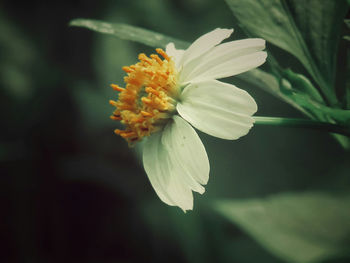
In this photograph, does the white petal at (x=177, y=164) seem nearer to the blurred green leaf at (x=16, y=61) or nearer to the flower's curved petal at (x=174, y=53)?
the flower's curved petal at (x=174, y=53)

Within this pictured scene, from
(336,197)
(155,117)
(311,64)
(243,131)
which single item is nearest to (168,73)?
(155,117)

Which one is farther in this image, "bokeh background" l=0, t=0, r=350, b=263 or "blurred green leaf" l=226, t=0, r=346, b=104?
A: "bokeh background" l=0, t=0, r=350, b=263

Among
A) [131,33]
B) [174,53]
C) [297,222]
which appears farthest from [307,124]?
[297,222]

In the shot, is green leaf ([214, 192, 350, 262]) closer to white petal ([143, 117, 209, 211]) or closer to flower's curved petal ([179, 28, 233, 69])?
white petal ([143, 117, 209, 211])

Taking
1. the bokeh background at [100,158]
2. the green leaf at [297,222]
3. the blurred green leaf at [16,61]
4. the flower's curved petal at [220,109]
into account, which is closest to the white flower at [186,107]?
the flower's curved petal at [220,109]

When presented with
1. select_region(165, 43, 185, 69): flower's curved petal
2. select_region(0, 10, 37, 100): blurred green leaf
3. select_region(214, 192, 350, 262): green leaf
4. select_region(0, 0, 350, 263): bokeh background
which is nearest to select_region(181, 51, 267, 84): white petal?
select_region(165, 43, 185, 69): flower's curved petal

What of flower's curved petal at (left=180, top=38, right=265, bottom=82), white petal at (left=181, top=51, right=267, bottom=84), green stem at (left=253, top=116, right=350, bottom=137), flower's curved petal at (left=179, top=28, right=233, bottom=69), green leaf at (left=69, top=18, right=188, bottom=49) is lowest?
green stem at (left=253, top=116, right=350, bottom=137)

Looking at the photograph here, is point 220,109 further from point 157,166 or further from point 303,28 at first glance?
point 303,28
